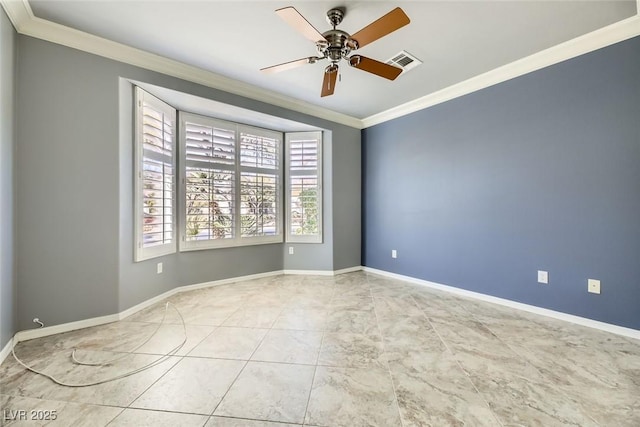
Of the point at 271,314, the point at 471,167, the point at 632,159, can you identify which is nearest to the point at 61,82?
the point at 271,314

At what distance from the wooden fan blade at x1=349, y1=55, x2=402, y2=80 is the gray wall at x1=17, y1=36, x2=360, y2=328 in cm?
215

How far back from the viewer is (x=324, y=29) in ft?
7.59

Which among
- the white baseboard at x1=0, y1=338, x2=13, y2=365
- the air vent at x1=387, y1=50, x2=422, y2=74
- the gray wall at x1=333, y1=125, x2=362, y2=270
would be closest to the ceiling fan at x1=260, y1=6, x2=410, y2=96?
the air vent at x1=387, y1=50, x2=422, y2=74

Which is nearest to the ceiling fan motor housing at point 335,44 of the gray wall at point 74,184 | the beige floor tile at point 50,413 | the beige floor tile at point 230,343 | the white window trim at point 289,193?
the gray wall at point 74,184

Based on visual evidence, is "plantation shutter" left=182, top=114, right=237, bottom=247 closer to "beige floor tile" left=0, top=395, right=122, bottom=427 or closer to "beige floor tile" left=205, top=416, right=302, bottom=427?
"beige floor tile" left=0, top=395, right=122, bottom=427

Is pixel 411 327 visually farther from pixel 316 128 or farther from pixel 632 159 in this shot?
pixel 316 128

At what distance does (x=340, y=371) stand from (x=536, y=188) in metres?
2.74

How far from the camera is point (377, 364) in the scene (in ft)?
6.07

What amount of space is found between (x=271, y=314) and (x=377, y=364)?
1.29 metres

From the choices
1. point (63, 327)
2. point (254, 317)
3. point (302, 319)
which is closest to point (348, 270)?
point (302, 319)

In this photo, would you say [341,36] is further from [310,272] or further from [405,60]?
[310,272]

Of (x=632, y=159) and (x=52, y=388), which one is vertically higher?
(x=632, y=159)

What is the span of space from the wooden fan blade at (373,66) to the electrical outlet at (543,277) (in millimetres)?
2535

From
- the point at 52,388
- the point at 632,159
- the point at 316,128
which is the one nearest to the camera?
the point at 52,388
